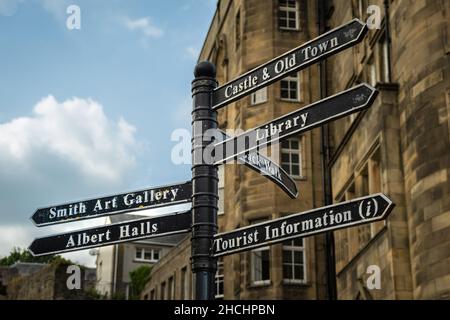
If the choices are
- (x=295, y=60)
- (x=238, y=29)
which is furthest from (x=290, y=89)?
(x=295, y=60)

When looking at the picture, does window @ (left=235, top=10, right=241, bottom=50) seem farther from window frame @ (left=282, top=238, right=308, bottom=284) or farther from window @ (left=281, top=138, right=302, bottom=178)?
window frame @ (left=282, top=238, right=308, bottom=284)

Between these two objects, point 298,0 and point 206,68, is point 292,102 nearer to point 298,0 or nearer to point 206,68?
point 298,0

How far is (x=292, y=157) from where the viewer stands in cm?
2652

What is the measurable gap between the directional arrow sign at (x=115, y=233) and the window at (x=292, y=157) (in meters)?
18.4

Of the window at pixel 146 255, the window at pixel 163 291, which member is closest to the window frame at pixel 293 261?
the window at pixel 163 291

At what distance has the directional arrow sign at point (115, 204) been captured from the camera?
26.0 ft

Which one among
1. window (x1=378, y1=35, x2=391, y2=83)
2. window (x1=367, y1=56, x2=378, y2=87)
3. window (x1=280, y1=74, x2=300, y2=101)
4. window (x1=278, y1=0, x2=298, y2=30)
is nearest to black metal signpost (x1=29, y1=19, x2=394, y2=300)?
window (x1=378, y1=35, x2=391, y2=83)

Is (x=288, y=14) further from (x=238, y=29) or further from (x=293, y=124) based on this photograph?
(x=293, y=124)

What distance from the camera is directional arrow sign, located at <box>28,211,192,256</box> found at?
25.4ft

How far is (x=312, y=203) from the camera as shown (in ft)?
83.8

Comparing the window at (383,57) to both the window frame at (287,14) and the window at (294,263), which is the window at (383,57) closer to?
the window at (294,263)

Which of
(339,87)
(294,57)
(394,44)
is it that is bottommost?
(294,57)

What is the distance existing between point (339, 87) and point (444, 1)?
8.71 metres
